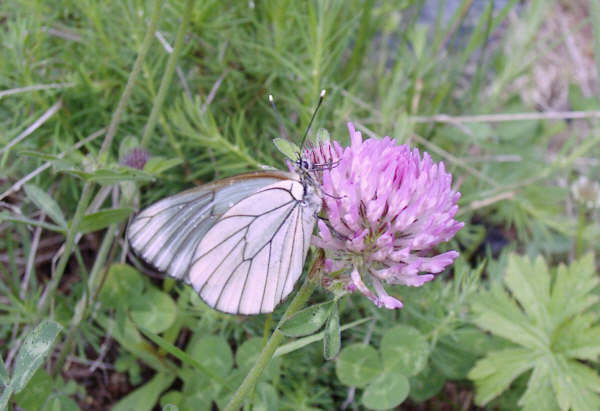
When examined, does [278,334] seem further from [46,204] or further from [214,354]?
[46,204]

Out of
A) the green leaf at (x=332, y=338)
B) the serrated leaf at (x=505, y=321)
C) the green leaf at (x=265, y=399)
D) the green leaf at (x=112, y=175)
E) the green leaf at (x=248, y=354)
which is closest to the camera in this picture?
the green leaf at (x=332, y=338)

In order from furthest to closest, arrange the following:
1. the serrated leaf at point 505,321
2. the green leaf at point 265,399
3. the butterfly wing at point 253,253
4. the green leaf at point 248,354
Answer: the serrated leaf at point 505,321
the green leaf at point 248,354
the green leaf at point 265,399
the butterfly wing at point 253,253

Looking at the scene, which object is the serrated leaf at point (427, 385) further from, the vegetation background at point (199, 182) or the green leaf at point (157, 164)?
the green leaf at point (157, 164)

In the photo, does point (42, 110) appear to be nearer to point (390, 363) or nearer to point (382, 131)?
point (382, 131)

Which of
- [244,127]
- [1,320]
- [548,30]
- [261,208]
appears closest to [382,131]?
[244,127]

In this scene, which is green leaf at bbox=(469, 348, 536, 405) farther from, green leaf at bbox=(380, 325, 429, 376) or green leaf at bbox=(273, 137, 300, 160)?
green leaf at bbox=(273, 137, 300, 160)

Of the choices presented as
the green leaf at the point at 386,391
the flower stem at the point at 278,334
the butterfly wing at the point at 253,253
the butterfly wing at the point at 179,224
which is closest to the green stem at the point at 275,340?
the flower stem at the point at 278,334
